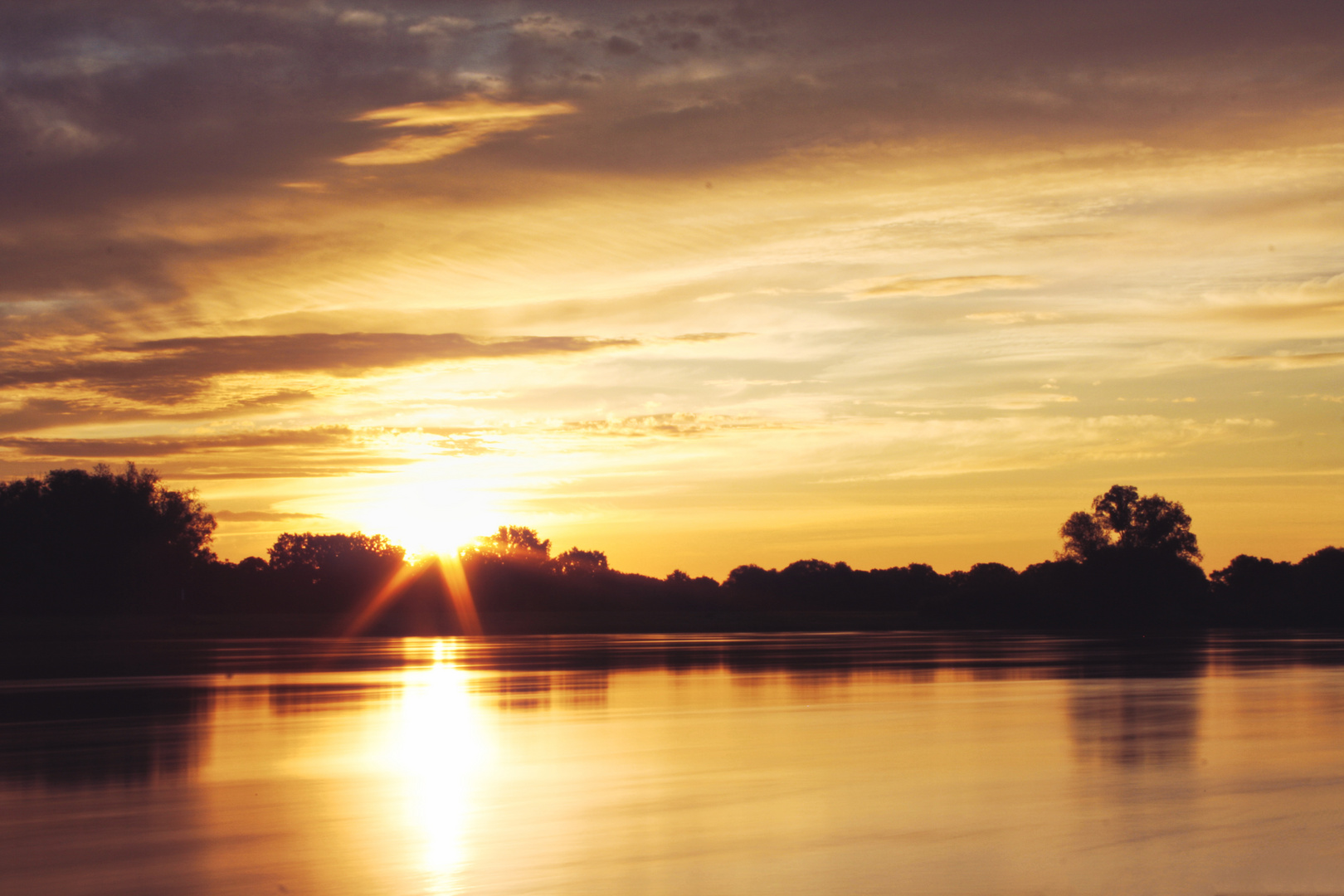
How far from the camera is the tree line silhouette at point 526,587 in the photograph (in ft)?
308

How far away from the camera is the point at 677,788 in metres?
12.5

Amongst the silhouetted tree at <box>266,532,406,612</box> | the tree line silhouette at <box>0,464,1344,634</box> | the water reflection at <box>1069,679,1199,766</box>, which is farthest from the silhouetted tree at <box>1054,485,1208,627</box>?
the water reflection at <box>1069,679,1199,766</box>

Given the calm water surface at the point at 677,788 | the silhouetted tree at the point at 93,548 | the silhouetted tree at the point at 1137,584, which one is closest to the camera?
the calm water surface at the point at 677,788

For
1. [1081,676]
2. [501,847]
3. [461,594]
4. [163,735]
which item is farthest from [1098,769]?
[461,594]

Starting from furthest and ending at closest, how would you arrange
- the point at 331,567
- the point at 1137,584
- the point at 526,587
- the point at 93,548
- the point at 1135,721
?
the point at 331,567 < the point at 526,587 < the point at 1137,584 < the point at 93,548 < the point at 1135,721

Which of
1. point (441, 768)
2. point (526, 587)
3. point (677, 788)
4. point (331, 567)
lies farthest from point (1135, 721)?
point (331, 567)

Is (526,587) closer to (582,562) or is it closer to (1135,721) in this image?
(582,562)

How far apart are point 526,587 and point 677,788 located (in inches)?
4892

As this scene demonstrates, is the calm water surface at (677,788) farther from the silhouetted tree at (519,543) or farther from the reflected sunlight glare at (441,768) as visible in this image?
the silhouetted tree at (519,543)

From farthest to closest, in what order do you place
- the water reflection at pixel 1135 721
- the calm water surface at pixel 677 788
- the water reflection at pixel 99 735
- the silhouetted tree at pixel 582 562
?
1. the silhouetted tree at pixel 582 562
2. the water reflection at pixel 1135 721
3. the water reflection at pixel 99 735
4. the calm water surface at pixel 677 788

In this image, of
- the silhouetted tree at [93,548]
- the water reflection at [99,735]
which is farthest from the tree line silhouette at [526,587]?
the water reflection at [99,735]

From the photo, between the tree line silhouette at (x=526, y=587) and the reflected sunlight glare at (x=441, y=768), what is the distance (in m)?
64.4

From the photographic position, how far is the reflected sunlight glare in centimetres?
926

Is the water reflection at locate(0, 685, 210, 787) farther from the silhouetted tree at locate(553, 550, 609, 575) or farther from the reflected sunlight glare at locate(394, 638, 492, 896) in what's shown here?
the silhouetted tree at locate(553, 550, 609, 575)
